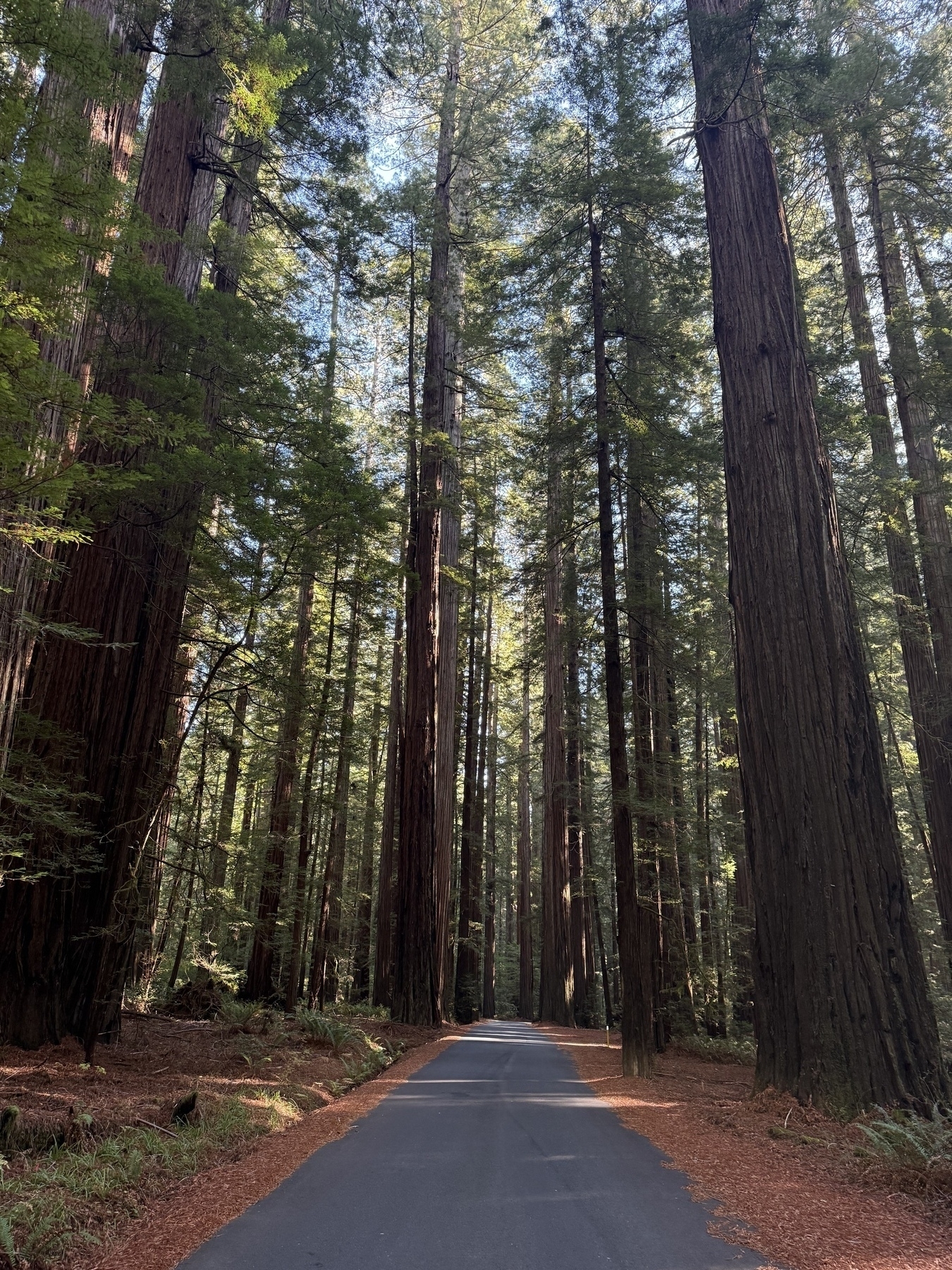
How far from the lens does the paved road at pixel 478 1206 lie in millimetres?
2803

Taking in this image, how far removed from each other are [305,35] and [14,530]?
8279 mm

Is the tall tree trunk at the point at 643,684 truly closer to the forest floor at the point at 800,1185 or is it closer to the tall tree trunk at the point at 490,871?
the forest floor at the point at 800,1185

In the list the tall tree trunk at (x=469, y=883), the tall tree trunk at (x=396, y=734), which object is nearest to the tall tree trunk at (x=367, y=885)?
the tall tree trunk at (x=396, y=734)

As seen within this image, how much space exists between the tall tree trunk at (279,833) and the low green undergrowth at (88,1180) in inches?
220

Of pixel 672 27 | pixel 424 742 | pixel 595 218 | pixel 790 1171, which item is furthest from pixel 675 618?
pixel 790 1171

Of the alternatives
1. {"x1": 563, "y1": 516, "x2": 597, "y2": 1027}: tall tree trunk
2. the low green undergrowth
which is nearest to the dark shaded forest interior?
{"x1": 563, "y1": 516, "x2": 597, "y2": 1027}: tall tree trunk

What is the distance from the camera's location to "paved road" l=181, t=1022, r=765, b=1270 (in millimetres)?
2803

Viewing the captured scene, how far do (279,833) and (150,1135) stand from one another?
28.1ft

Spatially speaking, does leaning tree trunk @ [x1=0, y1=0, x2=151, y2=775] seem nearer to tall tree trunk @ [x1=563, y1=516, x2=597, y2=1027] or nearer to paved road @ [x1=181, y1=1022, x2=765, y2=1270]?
paved road @ [x1=181, y1=1022, x2=765, y2=1270]

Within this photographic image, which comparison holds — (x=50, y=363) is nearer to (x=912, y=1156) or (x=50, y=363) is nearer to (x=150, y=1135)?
(x=150, y=1135)

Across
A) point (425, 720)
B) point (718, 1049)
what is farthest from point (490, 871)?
point (425, 720)

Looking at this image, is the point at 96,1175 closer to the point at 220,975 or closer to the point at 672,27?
the point at 220,975

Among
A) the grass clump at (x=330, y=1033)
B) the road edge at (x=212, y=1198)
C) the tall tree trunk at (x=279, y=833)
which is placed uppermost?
the tall tree trunk at (x=279, y=833)

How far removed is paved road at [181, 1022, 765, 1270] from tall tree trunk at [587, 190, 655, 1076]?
10.6 ft
